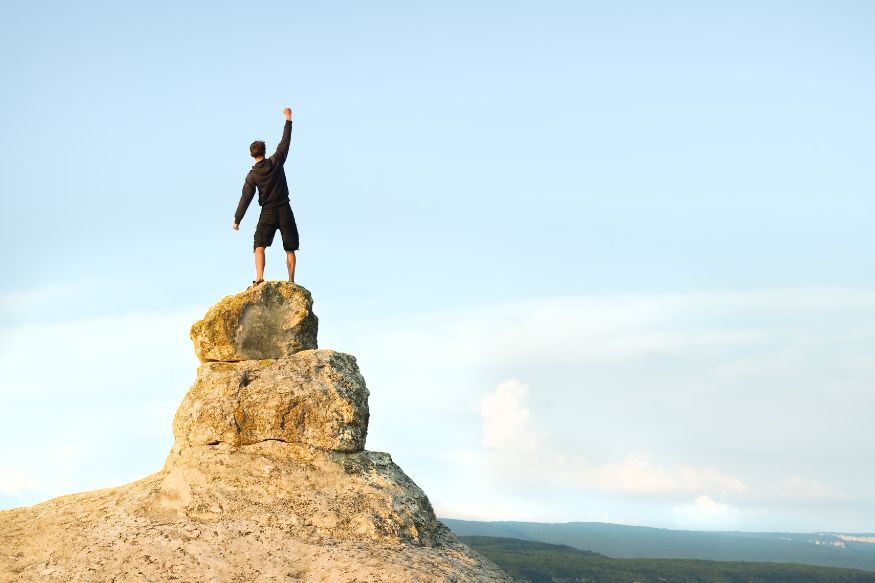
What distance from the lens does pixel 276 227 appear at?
21656 mm

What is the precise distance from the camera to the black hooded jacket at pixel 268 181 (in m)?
21.4

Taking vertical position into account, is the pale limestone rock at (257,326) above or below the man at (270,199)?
below

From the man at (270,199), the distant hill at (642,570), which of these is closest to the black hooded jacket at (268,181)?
the man at (270,199)

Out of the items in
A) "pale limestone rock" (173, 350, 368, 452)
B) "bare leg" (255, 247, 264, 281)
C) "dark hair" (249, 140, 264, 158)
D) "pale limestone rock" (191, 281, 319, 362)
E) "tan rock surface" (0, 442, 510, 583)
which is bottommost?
"tan rock surface" (0, 442, 510, 583)

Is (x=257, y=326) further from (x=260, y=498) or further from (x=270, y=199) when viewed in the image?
(x=260, y=498)

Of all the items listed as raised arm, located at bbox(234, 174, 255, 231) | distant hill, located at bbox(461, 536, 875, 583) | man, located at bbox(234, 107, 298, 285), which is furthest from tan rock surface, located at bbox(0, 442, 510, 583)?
distant hill, located at bbox(461, 536, 875, 583)

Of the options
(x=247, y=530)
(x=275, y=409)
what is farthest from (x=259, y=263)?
(x=247, y=530)

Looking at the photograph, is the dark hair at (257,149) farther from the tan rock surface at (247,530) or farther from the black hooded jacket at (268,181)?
the tan rock surface at (247,530)

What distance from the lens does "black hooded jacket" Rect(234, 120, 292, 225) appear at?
70.2ft

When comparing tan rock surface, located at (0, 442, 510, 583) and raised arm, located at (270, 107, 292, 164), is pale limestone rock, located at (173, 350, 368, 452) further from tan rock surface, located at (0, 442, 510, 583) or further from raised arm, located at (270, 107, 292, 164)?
raised arm, located at (270, 107, 292, 164)

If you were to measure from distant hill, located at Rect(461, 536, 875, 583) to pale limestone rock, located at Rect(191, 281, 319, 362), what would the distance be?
421 ft

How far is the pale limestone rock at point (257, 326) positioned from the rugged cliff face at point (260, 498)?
0.10 feet

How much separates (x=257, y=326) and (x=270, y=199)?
325 cm

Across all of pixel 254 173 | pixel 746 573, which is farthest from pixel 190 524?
pixel 746 573
